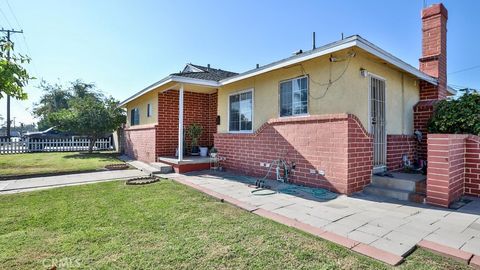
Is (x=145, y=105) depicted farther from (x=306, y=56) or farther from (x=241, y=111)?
(x=306, y=56)

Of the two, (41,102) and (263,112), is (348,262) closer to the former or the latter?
(263,112)

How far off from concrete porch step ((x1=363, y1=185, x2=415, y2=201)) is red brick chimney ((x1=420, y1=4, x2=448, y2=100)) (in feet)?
14.5

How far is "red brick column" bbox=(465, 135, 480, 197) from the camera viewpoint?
495 cm

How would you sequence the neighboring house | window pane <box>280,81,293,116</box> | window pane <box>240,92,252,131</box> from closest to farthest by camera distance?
the neighboring house, window pane <box>280,81,293,116</box>, window pane <box>240,92,252,131</box>

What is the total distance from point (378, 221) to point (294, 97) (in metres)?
3.82

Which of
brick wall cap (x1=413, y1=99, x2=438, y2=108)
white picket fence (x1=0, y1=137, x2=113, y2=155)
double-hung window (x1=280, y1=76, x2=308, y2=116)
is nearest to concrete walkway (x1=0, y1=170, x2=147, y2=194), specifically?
double-hung window (x1=280, y1=76, x2=308, y2=116)

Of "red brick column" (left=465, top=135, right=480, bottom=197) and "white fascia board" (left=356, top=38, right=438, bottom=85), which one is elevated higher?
"white fascia board" (left=356, top=38, right=438, bottom=85)

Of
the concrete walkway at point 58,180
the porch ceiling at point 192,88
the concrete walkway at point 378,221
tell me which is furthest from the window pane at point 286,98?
the concrete walkway at point 58,180

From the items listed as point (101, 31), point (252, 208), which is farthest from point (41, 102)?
point (252, 208)

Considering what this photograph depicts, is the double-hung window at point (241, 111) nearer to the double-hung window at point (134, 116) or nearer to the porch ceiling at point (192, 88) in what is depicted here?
the porch ceiling at point (192, 88)

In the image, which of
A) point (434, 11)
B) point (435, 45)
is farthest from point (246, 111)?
point (434, 11)

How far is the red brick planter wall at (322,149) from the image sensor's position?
17.0 ft

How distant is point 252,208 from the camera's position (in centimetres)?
438

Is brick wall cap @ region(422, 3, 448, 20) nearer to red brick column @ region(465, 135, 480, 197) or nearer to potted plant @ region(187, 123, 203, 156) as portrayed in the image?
red brick column @ region(465, 135, 480, 197)
